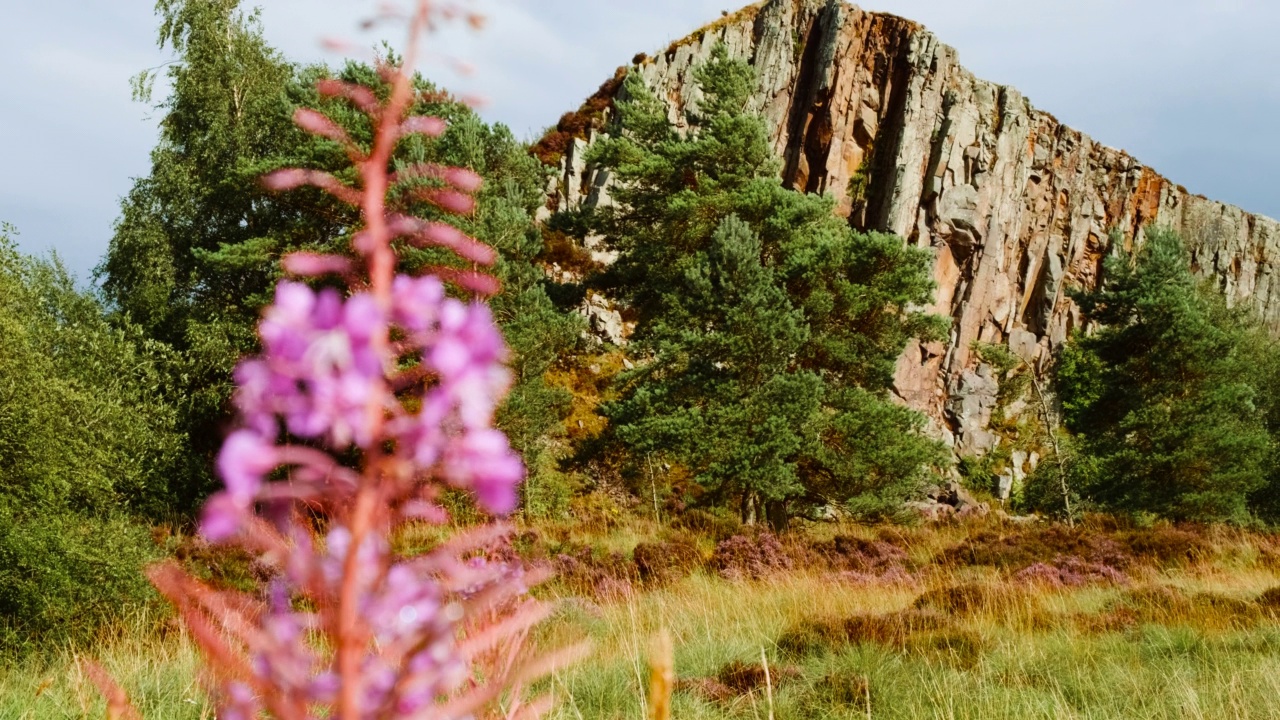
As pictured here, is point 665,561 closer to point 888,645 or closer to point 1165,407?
point 888,645

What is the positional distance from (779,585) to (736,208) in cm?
1019

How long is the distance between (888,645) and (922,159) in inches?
1069

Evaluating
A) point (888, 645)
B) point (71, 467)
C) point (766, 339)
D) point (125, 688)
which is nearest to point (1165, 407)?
point (766, 339)

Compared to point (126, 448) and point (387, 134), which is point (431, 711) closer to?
point (387, 134)

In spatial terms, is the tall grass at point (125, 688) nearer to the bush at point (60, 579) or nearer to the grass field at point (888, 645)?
the grass field at point (888, 645)

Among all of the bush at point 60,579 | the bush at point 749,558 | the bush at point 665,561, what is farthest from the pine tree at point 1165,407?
the bush at point 60,579

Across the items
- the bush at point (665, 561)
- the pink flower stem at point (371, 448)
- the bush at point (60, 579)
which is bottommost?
the bush at point (60, 579)

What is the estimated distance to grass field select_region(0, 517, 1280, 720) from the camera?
14.5 feet

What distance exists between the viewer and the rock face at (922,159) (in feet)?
98.1

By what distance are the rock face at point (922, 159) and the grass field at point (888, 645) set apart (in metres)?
20.1

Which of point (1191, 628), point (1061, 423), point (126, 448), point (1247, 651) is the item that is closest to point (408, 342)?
point (1247, 651)

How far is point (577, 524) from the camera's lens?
15.3 m

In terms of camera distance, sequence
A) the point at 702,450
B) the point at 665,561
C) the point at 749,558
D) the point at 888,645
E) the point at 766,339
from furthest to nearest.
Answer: the point at 766,339, the point at 702,450, the point at 749,558, the point at 665,561, the point at 888,645

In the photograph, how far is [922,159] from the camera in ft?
98.1
